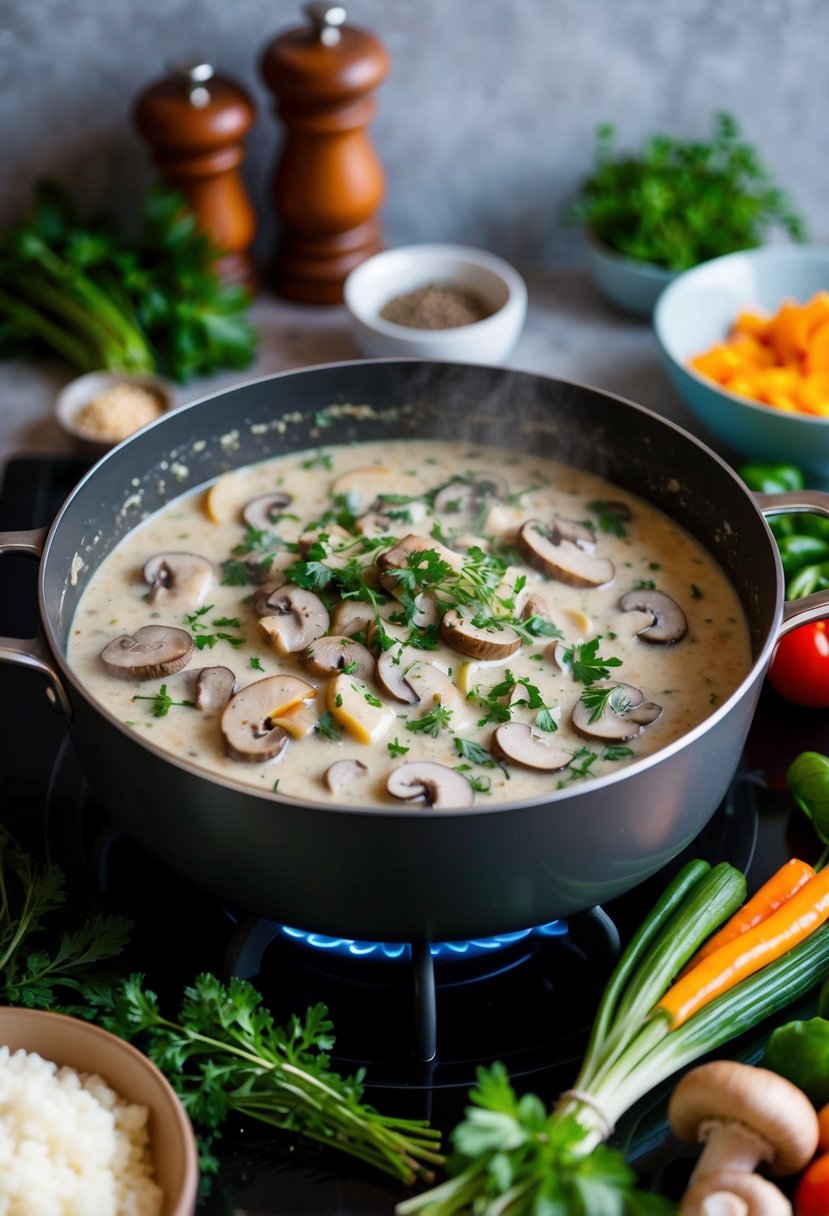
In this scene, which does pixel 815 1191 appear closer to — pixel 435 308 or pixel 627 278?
pixel 435 308

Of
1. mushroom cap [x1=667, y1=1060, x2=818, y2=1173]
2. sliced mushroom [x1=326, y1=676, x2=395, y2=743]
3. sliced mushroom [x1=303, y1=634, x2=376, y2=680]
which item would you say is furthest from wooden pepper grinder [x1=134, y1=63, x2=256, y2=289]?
mushroom cap [x1=667, y1=1060, x2=818, y2=1173]

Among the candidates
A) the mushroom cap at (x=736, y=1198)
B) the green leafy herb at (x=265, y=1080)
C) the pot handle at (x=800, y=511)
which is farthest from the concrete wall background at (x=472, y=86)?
the mushroom cap at (x=736, y=1198)

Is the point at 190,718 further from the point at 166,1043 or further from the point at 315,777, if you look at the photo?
the point at 166,1043

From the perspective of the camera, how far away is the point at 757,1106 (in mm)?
1587

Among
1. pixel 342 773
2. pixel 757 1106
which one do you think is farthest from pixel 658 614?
pixel 757 1106

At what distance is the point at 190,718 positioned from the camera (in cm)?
207

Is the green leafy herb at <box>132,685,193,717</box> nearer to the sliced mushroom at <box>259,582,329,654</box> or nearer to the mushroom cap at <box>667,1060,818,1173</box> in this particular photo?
the sliced mushroom at <box>259,582,329,654</box>

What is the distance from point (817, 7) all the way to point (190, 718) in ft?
8.12

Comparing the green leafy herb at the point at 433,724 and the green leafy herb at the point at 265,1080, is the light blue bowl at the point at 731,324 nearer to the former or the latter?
the green leafy herb at the point at 433,724

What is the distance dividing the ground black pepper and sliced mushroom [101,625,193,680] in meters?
1.23

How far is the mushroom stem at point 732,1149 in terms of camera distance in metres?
1.60

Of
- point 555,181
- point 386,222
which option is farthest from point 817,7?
point 386,222

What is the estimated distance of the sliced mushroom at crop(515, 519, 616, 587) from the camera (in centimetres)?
236

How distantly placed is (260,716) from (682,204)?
201 centimetres
